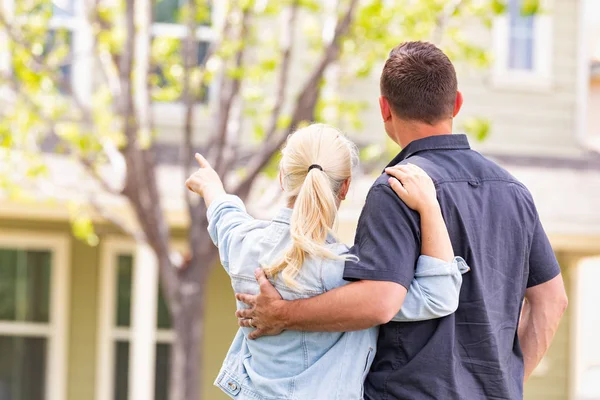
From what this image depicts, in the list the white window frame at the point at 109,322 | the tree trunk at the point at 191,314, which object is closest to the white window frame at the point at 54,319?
the white window frame at the point at 109,322

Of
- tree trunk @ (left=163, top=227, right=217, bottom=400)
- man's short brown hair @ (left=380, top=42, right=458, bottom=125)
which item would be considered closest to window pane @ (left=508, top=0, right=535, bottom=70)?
tree trunk @ (left=163, top=227, right=217, bottom=400)

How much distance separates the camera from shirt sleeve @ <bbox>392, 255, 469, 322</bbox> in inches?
110

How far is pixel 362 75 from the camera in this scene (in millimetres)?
8227

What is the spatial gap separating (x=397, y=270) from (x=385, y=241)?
0.26 ft

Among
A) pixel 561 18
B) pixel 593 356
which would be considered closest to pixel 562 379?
pixel 593 356

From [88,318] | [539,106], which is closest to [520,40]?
[539,106]

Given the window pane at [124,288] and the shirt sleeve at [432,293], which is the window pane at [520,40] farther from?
the shirt sleeve at [432,293]

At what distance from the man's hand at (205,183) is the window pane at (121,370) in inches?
327

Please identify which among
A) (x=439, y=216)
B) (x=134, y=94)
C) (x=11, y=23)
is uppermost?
(x=11, y=23)

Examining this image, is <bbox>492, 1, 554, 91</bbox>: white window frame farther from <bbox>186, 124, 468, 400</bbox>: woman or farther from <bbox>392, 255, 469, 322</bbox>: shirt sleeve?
<bbox>392, 255, 469, 322</bbox>: shirt sleeve

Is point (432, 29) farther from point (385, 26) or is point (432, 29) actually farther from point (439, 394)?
point (439, 394)

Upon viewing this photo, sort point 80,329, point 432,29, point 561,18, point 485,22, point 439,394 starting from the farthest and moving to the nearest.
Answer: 1. point 561,18
2. point 80,329
3. point 432,29
4. point 485,22
5. point 439,394

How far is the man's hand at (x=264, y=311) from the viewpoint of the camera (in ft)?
9.53

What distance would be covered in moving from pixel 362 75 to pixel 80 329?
4734mm
